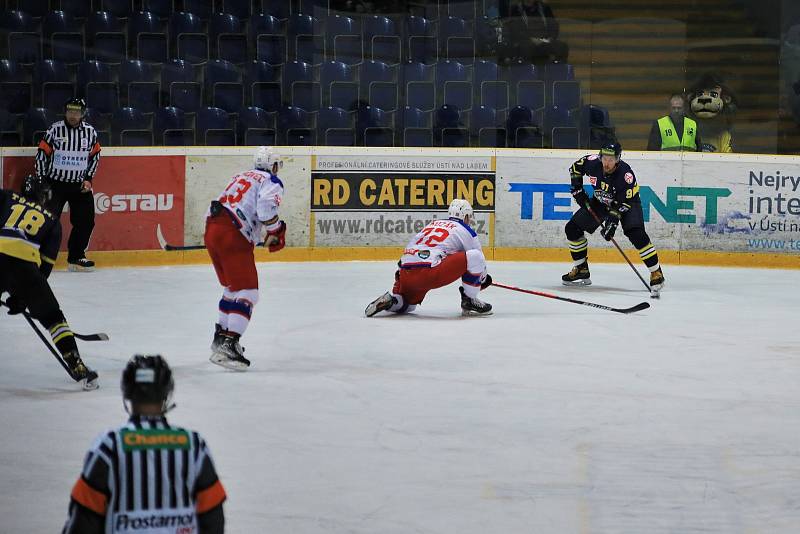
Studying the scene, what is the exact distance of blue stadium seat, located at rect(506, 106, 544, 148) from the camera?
12.0m

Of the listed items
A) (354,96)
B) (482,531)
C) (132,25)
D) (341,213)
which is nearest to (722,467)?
(482,531)

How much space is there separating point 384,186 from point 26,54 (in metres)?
3.60

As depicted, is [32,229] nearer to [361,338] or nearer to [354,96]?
[361,338]

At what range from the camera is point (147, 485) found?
8.32ft

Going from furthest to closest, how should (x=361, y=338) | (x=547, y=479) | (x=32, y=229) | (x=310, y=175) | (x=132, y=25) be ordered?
(x=132, y=25) → (x=310, y=175) → (x=361, y=338) → (x=32, y=229) → (x=547, y=479)

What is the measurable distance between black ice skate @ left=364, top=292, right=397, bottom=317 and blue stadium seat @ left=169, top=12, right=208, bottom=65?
4781mm

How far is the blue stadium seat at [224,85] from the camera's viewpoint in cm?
1209

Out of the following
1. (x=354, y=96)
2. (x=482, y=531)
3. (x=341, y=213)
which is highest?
(x=354, y=96)

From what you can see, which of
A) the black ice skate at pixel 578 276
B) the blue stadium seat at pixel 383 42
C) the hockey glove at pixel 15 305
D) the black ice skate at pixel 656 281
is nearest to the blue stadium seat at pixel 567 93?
the blue stadium seat at pixel 383 42

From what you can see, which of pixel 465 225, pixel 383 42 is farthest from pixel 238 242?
pixel 383 42

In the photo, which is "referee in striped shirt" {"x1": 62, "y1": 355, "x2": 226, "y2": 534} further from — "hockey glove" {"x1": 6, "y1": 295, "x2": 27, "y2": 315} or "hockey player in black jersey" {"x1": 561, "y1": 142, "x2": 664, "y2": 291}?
"hockey player in black jersey" {"x1": 561, "y1": 142, "x2": 664, "y2": 291}

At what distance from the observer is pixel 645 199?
11.7 metres

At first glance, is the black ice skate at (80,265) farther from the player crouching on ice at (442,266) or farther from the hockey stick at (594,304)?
the hockey stick at (594,304)

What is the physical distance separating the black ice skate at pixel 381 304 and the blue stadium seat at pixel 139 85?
4285mm
